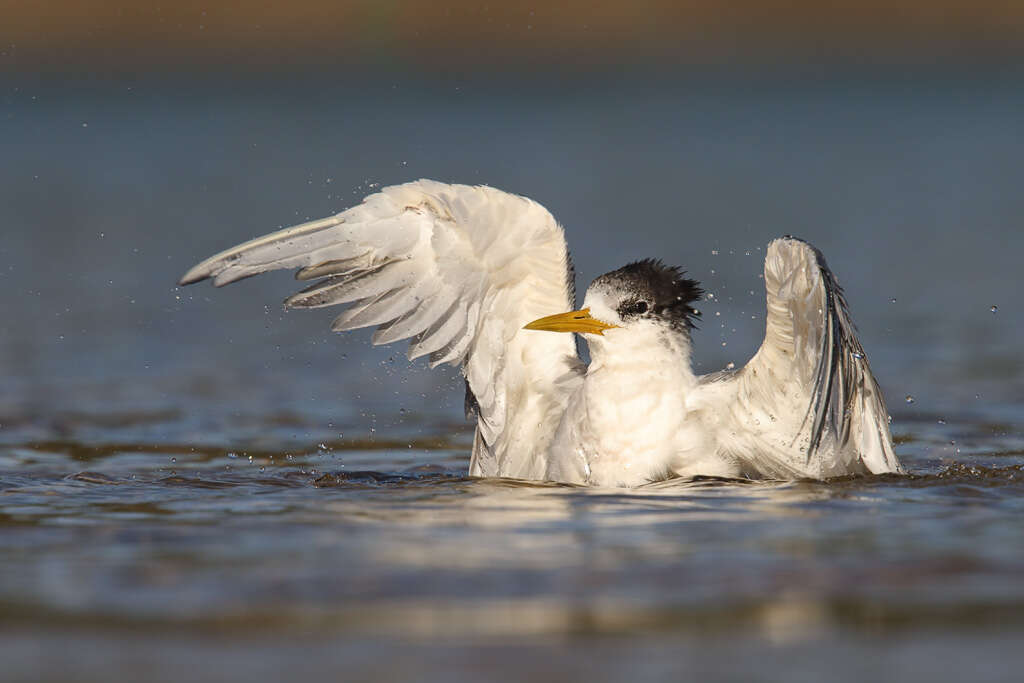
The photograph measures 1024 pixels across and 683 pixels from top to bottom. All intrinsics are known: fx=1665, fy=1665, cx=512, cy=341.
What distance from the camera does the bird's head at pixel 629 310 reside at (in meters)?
6.94

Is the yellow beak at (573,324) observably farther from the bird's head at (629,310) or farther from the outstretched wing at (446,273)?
the outstretched wing at (446,273)

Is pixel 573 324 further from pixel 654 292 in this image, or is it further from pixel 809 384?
pixel 809 384

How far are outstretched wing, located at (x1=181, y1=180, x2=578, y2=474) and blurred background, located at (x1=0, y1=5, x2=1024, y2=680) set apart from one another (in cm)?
100

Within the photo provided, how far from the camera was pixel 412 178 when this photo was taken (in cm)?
1950

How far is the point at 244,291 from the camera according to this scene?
13.4 meters

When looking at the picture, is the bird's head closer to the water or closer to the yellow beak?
the yellow beak

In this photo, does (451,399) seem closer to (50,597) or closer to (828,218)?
(50,597)

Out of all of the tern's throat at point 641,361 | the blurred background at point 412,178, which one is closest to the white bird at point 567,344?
the tern's throat at point 641,361

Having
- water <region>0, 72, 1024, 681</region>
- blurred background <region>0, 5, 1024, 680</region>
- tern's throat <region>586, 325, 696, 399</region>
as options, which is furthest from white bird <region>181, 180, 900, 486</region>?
blurred background <region>0, 5, 1024, 680</region>

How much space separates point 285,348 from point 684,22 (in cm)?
2549

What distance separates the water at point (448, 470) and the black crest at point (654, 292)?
738 millimetres

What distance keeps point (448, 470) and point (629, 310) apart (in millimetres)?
1511

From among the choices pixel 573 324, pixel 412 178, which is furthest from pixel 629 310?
pixel 412 178

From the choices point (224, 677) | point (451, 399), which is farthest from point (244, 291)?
point (224, 677)
